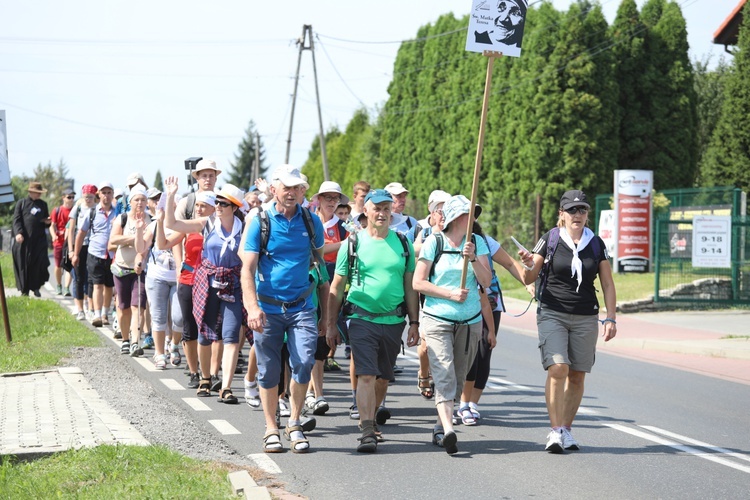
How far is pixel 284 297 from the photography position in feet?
25.3

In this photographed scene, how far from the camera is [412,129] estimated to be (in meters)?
46.6

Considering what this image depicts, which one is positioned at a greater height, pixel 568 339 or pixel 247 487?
pixel 568 339

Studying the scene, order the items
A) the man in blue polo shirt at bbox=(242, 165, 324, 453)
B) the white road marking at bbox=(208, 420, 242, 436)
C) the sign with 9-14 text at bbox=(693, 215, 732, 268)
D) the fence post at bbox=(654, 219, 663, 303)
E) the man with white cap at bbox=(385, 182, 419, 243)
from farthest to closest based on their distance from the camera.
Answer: the fence post at bbox=(654, 219, 663, 303), the sign with 9-14 text at bbox=(693, 215, 732, 268), the man with white cap at bbox=(385, 182, 419, 243), the white road marking at bbox=(208, 420, 242, 436), the man in blue polo shirt at bbox=(242, 165, 324, 453)

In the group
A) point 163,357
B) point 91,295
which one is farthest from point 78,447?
point 91,295

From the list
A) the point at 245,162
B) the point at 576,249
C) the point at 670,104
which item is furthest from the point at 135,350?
the point at 245,162

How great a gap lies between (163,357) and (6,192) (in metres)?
3.09

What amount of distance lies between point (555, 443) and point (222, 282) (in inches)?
129

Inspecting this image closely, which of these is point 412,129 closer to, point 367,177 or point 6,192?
point 367,177

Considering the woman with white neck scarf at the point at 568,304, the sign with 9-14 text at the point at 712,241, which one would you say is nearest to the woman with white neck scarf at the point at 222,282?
the woman with white neck scarf at the point at 568,304

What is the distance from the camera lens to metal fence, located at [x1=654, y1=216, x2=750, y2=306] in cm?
2167

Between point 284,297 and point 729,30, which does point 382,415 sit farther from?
point 729,30

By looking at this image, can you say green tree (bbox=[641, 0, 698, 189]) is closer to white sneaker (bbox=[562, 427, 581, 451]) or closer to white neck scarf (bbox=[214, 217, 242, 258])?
white neck scarf (bbox=[214, 217, 242, 258])

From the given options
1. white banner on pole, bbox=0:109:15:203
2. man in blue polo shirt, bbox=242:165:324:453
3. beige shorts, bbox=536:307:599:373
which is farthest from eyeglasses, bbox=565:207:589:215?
white banner on pole, bbox=0:109:15:203

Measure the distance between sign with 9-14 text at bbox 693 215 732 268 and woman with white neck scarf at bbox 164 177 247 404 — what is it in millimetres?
13501
